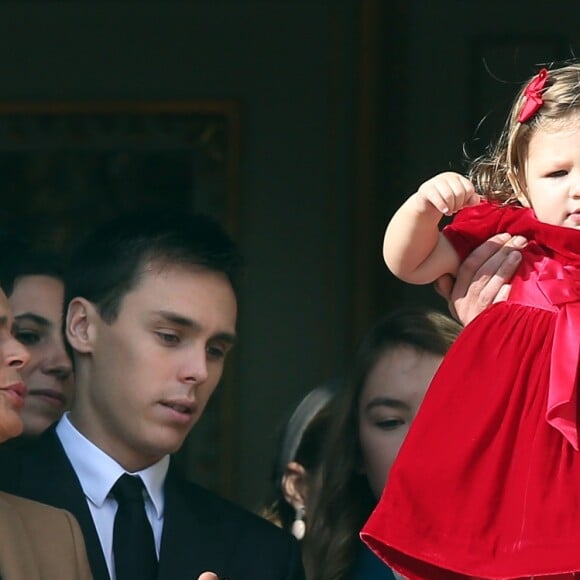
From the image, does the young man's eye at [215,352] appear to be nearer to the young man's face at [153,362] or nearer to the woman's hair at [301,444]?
the young man's face at [153,362]

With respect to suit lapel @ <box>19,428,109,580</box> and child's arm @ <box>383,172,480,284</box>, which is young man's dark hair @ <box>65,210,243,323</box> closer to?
suit lapel @ <box>19,428,109,580</box>

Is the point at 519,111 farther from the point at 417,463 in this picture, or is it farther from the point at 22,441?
the point at 22,441

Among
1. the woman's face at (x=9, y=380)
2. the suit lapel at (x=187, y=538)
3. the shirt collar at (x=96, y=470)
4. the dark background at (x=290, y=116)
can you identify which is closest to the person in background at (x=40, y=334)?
the shirt collar at (x=96, y=470)

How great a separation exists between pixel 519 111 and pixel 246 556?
1.02 meters

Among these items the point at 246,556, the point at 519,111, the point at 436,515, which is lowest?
the point at 246,556

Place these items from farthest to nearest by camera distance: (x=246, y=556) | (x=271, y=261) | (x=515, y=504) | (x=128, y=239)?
(x=271, y=261), (x=128, y=239), (x=246, y=556), (x=515, y=504)

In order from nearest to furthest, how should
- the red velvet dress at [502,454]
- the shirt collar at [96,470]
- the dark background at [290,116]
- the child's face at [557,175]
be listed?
1. the red velvet dress at [502,454]
2. the child's face at [557,175]
3. the shirt collar at [96,470]
4. the dark background at [290,116]

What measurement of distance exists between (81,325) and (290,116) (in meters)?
1.87

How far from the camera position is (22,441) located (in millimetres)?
3836

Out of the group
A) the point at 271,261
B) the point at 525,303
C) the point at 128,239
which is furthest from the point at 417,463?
the point at 271,261

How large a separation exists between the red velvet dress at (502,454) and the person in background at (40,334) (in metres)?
1.16

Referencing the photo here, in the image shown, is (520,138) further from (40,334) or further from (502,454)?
(40,334)

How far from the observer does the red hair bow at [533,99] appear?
3.04 metres

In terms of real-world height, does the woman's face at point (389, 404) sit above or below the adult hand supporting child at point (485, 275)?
below
